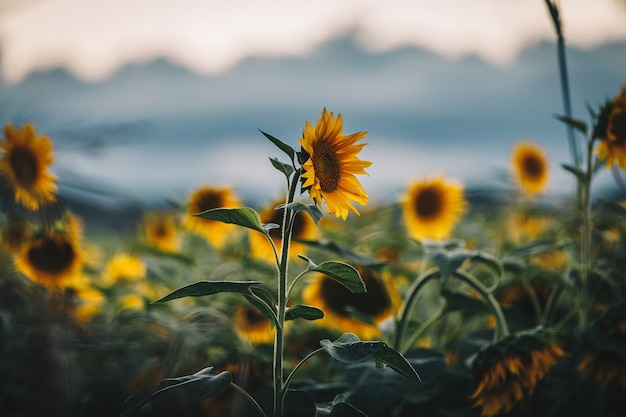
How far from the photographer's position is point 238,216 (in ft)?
1.65

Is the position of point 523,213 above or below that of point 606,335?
above

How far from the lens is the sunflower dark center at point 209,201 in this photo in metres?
1.38

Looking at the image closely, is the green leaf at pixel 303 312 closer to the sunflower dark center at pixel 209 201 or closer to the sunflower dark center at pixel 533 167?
the sunflower dark center at pixel 209 201

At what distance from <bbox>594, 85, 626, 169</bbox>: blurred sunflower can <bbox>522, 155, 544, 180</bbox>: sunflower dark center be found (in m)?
1.01

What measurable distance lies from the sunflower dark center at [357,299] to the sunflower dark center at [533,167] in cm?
86

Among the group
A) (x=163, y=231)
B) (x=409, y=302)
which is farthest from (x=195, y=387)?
(x=163, y=231)

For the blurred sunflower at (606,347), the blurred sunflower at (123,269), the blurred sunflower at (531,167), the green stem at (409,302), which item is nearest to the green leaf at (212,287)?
the green stem at (409,302)

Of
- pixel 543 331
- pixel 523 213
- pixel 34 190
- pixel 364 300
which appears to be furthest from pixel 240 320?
pixel 523 213

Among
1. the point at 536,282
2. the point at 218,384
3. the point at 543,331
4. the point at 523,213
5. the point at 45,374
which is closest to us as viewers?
the point at 218,384

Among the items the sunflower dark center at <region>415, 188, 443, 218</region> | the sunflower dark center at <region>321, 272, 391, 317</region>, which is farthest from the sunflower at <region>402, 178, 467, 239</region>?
the sunflower dark center at <region>321, 272, 391, 317</region>

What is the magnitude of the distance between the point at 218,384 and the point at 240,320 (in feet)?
2.06

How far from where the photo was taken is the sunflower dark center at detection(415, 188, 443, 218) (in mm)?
1457

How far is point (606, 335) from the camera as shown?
2.50 feet

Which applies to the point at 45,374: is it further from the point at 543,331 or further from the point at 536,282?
the point at 536,282
